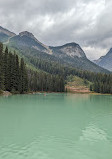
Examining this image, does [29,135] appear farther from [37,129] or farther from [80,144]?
[80,144]

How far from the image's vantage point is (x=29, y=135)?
17.3m

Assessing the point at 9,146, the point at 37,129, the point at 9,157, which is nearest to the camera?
the point at 9,157

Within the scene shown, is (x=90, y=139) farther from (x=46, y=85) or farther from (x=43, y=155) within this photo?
(x=46, y=85)

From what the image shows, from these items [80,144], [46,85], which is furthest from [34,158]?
[46,85]

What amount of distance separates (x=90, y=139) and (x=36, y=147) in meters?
6.65

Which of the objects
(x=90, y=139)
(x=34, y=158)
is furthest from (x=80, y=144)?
(x=34, y=158)

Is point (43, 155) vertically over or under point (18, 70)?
under

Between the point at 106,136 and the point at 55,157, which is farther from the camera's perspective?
the point at 106,136

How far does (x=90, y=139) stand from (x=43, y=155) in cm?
683

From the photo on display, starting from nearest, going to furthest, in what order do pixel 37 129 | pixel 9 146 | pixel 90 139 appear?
pixel 9 146
pixel 90 139
pixel 37 129

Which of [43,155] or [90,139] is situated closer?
[43,155]

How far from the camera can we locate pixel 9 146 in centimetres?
1383

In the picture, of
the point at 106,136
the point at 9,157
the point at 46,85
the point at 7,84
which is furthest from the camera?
the point at 46,85

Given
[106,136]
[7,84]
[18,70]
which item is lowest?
[106,136]
